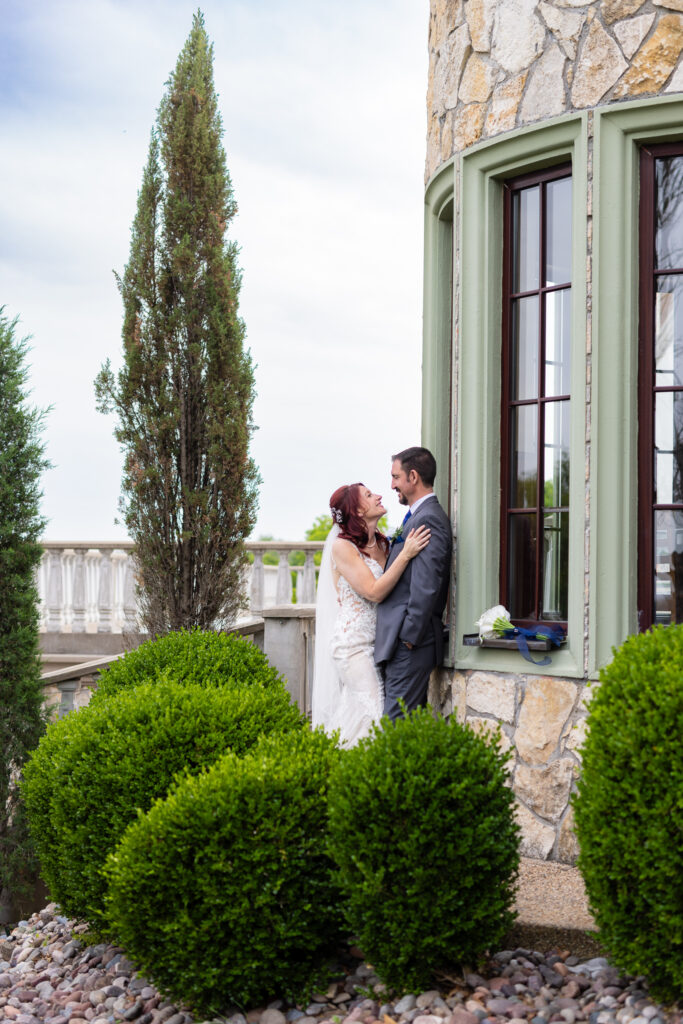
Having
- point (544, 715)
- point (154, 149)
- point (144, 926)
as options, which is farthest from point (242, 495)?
point (144, 926)

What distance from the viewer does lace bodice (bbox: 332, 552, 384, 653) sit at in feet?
19.5

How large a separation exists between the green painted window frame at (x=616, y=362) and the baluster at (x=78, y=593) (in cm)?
854

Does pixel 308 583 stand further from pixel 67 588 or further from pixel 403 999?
pixel 403 999

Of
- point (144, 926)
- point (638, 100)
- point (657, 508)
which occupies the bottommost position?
point (144, 926)

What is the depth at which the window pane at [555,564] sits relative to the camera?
5.19 metres

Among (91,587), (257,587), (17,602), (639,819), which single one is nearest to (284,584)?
(257,587)

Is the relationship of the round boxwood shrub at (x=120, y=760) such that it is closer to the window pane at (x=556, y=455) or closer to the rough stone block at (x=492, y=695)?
the rough stone block at (x=492, y=695)

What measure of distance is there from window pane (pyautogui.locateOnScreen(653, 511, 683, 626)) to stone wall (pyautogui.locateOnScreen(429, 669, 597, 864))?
533 millimetres

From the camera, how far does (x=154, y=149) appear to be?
9.41 metres

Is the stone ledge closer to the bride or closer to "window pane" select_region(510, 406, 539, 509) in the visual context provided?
the bride

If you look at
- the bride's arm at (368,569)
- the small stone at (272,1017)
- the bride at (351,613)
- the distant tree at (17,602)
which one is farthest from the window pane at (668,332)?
the distant tree at (17,602)

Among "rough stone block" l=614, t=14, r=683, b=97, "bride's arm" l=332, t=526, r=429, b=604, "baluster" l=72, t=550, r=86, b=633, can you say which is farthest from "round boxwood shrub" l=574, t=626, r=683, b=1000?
"baluster" l=72, t=550, r=86, b=633

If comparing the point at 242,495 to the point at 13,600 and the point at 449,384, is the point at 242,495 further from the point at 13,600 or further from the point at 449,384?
the point at 449,384

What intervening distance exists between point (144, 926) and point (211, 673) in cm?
202
